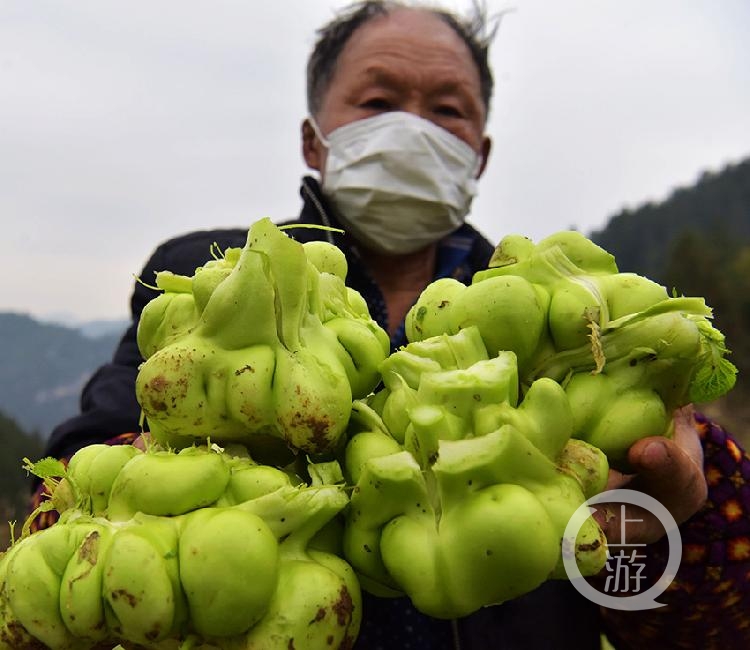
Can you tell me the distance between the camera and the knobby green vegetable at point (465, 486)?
3.72 feet

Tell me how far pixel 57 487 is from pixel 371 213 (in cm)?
215

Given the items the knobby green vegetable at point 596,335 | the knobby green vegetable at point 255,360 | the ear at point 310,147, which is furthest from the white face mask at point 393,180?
the knobby green vegetable at point 255,360

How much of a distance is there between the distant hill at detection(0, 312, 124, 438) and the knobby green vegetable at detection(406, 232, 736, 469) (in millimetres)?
34098

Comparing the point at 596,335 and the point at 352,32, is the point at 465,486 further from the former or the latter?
the point at 352,32

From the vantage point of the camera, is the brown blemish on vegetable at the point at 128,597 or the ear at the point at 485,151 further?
the ear at the point at 485,151

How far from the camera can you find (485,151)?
150 inches

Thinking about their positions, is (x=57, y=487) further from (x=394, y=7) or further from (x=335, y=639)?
(x=394, y=7)

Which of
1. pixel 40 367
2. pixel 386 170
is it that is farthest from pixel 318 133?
pixel 40 367

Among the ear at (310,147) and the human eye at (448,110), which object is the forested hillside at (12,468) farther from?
the human eye at (448,110)

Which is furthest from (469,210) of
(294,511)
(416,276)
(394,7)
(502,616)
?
(294,511)

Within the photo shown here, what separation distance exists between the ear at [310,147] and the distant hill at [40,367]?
31.8 metres

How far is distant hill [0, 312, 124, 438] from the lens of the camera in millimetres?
36219

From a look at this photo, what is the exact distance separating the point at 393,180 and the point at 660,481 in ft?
6.70

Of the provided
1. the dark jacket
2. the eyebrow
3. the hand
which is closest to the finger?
the hand
